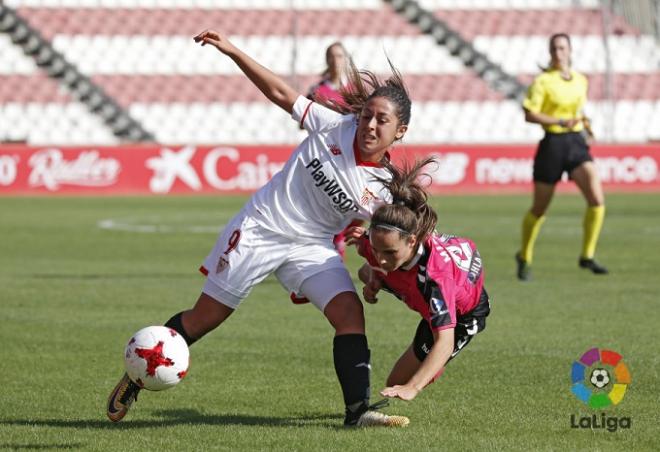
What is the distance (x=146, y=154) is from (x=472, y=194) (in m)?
6.87

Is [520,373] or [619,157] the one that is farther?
[619,157]

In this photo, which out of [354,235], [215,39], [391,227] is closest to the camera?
[391,227]

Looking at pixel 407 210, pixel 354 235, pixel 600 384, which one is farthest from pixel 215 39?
pixel 600 384

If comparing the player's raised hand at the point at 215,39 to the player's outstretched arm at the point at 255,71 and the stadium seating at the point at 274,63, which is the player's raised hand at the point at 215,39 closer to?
the player's outstretched arm at the point at 255,71

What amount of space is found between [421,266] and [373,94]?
899 mm

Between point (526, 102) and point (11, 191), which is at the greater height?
point (526, 102)

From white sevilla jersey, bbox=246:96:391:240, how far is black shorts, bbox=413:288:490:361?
0.65 meters

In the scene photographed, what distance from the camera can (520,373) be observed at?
7641 millimetres

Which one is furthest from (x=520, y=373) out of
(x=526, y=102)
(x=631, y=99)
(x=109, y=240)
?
(x=631, y=99)

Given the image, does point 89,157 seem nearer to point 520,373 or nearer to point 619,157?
point 619,157

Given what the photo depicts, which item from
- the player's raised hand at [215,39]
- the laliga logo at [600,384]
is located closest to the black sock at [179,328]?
the player's raised hand at [215,39]

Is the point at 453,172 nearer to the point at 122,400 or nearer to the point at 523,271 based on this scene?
the point at 523,271

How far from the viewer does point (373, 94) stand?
616 centimetres

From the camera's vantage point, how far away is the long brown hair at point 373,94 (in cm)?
611
